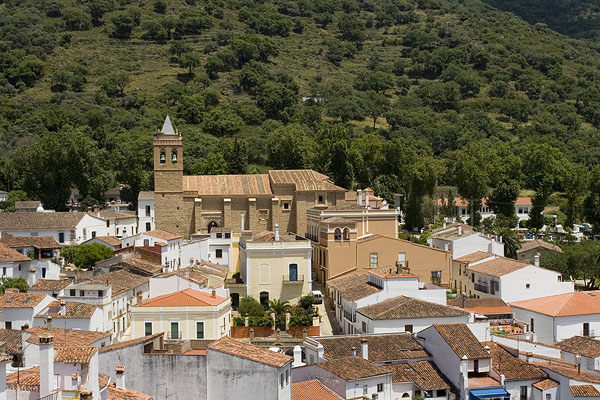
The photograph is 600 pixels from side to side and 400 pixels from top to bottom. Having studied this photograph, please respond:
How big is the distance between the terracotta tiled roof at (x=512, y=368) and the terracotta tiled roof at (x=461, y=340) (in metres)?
1.00

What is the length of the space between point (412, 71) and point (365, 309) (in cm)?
11384

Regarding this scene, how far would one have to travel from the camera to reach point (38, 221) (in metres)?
55.9

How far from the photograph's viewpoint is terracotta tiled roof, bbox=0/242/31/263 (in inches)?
1745

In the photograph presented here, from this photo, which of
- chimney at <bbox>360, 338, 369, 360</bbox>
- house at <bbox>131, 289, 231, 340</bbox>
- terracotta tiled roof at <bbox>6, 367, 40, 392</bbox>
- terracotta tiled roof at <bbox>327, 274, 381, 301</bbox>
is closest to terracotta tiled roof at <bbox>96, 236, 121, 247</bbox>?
terracotta tiled roof at <bbox>327, 274, 381, 301</bbox>

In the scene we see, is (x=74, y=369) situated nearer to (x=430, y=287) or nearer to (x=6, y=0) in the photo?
(x=430, y=287)

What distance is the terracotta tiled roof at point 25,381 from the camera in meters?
18.4

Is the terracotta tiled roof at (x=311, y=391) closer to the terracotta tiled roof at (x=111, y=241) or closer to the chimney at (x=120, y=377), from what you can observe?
the chimney at (x=120, y=377)

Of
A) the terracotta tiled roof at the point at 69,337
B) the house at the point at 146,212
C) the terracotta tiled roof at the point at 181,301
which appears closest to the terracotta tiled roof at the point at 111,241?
the house at the point at 146,212

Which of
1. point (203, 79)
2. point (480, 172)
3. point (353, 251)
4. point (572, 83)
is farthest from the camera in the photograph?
point (572, 83)

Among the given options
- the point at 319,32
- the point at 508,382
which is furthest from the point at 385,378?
the point at 319,32

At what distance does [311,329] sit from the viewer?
3806 cm

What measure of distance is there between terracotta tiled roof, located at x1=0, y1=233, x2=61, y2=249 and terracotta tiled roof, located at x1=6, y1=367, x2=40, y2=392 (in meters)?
30.2

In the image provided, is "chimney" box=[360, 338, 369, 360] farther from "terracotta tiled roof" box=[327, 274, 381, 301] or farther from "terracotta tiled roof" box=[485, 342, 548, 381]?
"terracotta tiled roof" box=[327, 274, 381, 301]

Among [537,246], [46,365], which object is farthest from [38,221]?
[46,365]
